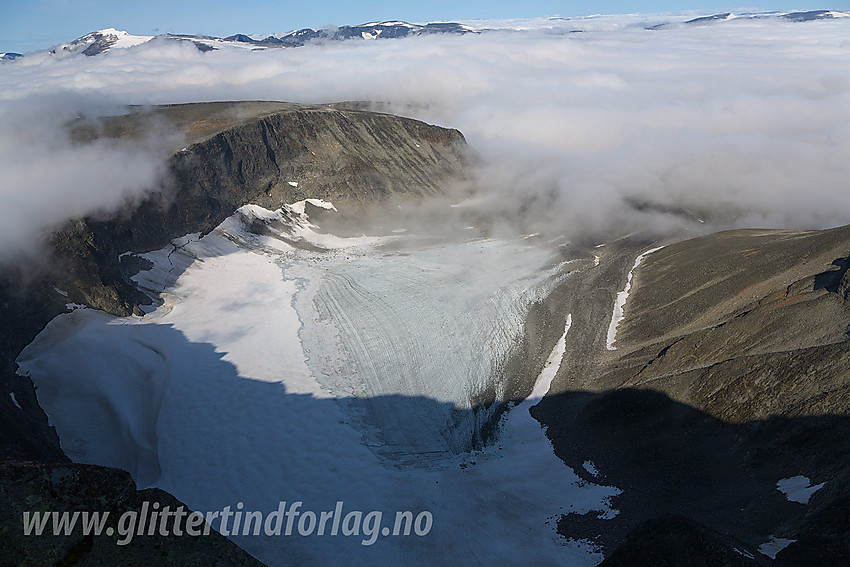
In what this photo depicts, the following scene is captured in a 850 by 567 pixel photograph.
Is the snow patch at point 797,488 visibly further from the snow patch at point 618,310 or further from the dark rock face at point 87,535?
the dark rock face at point 87,535

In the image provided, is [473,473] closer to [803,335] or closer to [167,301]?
[803,335]

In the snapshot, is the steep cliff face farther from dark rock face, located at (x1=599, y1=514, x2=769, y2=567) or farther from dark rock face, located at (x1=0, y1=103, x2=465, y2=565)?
dark rock face, located at (x1=599, y1=514, x2=769, y2=567)

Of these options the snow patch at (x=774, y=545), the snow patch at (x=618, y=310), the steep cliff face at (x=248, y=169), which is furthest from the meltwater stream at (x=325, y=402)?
the snow patch at (x=774, y=545)

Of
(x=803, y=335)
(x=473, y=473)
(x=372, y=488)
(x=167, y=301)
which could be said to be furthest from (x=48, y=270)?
(x=803, y=335)

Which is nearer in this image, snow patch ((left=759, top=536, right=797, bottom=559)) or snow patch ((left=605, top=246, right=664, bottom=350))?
snow patch ((left=759, top=536, right=797, bottom=559))

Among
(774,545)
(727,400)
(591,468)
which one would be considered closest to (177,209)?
A: (591,468)

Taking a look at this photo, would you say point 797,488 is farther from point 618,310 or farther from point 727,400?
point 618,310

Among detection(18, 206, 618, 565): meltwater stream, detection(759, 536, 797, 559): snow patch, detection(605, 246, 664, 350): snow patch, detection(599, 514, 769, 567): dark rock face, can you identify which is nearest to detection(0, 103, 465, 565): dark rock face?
detection(18, 206, 618, 565): meltwater stream
